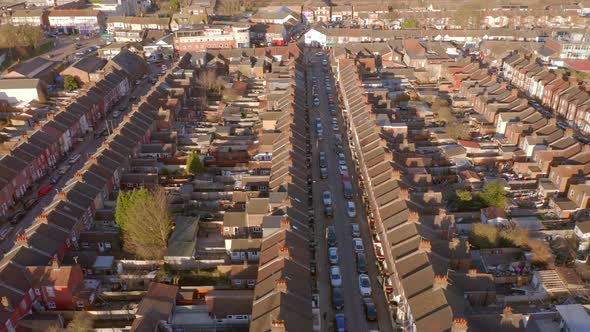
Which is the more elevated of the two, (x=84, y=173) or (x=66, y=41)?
(x=66, y=41)

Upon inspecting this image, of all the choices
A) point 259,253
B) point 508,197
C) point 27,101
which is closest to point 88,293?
point 259,253

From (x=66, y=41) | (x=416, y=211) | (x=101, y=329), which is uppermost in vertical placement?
(x=66, y=41)

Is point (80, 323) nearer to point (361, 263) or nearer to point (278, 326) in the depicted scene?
point (278, 326)

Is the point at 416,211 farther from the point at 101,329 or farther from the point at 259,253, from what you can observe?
the point at 101,329

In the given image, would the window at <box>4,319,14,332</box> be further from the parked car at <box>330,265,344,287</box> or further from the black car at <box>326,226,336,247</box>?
the black car at <box>326,226,336,247</box>

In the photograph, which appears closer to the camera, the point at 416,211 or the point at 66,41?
the point at 416,211

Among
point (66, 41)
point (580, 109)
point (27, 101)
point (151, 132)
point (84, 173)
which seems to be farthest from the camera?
point (66, 41)
